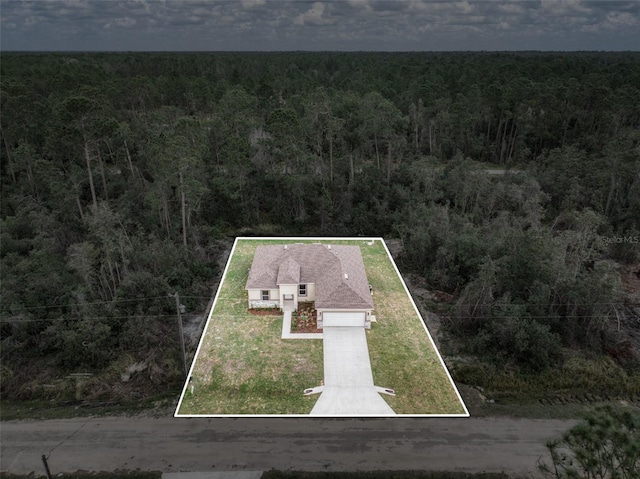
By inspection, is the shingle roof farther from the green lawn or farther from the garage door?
the green lawn

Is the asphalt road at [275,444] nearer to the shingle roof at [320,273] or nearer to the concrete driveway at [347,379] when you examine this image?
the concrete driveway at [347,379]

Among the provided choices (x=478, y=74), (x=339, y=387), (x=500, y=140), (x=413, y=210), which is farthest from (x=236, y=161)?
(x=478, y=74)

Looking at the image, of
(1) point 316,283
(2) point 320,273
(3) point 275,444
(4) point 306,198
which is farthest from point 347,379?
(4) point 306,198

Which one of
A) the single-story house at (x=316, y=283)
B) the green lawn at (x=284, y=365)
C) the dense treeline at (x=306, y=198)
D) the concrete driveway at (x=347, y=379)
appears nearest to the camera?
the concrete driveway at (x=347, y=379)

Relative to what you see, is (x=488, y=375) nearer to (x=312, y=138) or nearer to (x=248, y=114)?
(x=312, y=138)

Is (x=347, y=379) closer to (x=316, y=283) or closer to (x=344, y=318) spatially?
(x=344, y=318)

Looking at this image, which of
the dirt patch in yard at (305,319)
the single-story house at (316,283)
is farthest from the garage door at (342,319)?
the dirt patch in yard at (305,319)

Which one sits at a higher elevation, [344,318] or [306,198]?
[306,198]
